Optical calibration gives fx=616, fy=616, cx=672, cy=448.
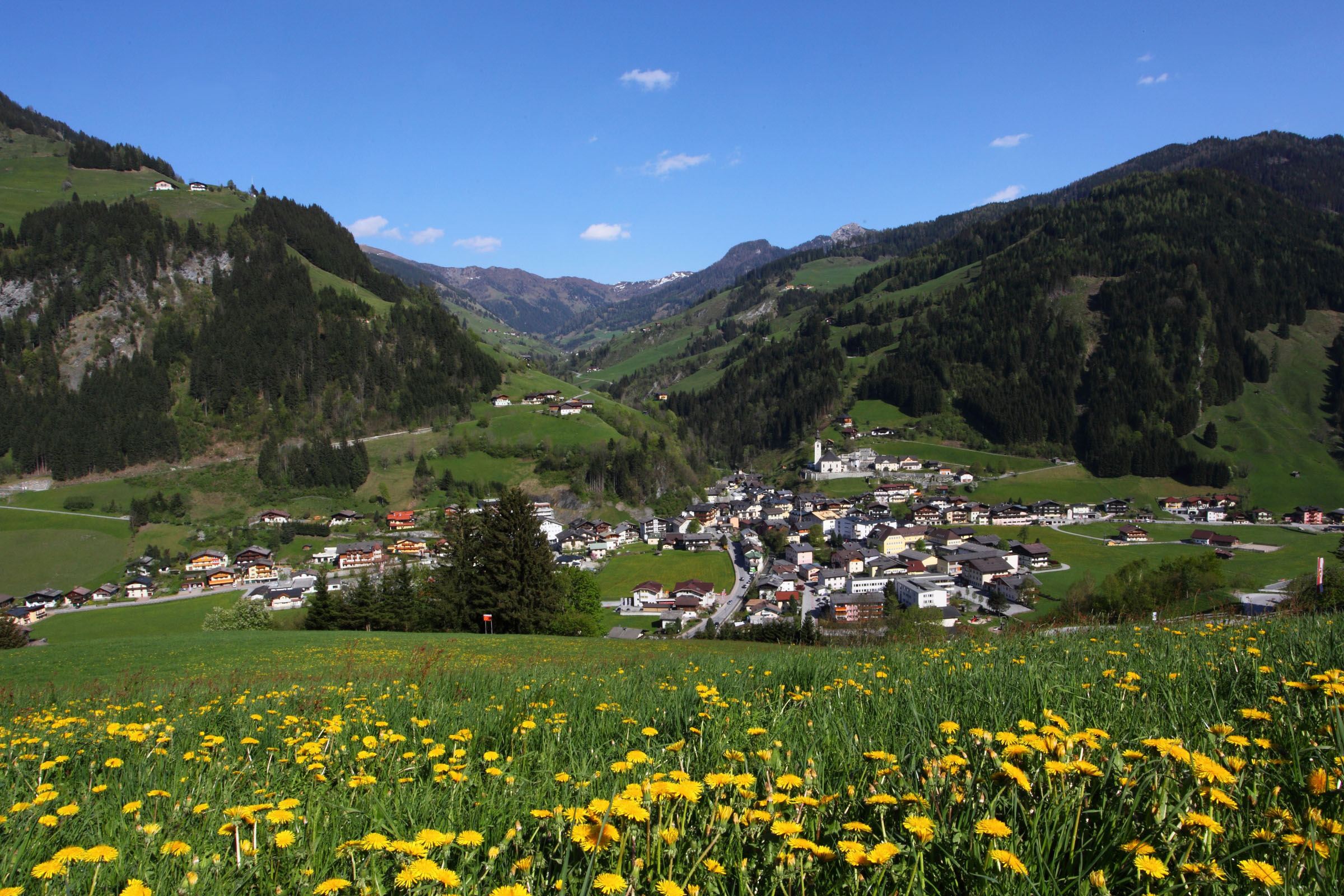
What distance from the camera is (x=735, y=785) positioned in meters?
2.36

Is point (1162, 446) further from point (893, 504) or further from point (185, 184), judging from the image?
point (185, 184)

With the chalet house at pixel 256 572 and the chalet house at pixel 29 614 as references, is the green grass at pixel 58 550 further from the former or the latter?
the chalet house at pixel 256 572

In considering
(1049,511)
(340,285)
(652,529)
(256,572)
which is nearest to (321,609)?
(256,572)

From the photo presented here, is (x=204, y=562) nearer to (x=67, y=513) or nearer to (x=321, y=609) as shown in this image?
(x=67, y=513)

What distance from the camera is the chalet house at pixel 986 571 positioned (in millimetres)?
72875

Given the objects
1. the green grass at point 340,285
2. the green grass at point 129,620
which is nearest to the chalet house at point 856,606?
the green grass at point 129,620

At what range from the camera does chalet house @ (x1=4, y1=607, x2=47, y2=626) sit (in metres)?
62.7

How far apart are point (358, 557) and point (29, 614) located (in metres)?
32.5

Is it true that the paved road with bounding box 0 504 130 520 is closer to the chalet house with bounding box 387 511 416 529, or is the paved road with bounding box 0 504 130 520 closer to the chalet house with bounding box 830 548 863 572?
the chalet house with bounding box 387 511 416 529

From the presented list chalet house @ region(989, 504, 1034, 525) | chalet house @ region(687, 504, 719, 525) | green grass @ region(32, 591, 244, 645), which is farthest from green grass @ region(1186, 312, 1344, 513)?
green grass @ region(32, 591, 244, 645)

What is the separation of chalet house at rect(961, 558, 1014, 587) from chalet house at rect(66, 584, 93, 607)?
10509 centimetres

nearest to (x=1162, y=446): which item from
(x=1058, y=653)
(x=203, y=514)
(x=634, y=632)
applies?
(x=634, y=632)

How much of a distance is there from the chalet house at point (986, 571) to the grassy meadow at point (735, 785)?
7509 cm

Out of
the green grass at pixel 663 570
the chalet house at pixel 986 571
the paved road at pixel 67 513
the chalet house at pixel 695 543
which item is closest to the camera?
the chalet house at pixel 986 571
